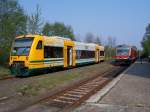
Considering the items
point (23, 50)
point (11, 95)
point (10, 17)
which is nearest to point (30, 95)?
point (11, 95)

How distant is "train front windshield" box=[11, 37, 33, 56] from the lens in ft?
69.4

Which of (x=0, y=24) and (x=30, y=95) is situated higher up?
(x=0, y=24)

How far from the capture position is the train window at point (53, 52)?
915 inches

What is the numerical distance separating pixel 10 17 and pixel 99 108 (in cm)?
3562

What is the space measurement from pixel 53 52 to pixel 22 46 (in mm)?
3879

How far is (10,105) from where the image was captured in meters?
9.91

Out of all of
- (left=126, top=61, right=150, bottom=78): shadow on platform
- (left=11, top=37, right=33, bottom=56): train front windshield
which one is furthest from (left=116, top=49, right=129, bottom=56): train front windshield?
(left=11, top=37, right=33, bottom=56): train front windshield

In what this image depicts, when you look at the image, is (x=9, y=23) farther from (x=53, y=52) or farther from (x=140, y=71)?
A: (x=140, y=71)

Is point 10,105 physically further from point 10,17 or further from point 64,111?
point 10,17

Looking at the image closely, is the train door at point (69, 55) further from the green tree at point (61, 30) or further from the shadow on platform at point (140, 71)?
the green tree at point (61, 30)

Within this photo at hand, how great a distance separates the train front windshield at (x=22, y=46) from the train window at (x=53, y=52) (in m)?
1.94

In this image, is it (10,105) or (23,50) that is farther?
(23,50)

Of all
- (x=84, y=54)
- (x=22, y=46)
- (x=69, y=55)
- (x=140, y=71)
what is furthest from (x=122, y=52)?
(x=22, y=46)

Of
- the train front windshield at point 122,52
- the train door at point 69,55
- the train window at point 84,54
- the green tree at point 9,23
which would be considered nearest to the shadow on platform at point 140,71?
the train door at point 69,55
